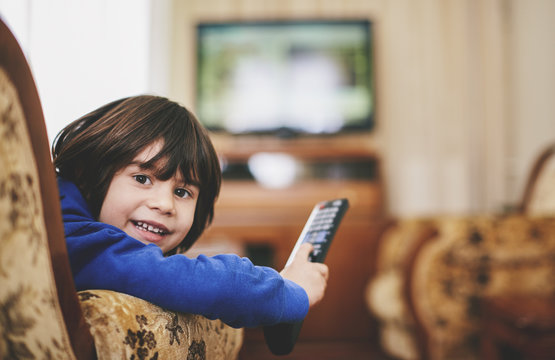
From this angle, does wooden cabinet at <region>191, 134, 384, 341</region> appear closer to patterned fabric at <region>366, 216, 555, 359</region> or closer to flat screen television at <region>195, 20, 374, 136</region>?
flat screen television at <region>195, 20, 374, 136</region>

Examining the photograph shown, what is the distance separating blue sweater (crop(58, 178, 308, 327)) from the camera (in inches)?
16.1

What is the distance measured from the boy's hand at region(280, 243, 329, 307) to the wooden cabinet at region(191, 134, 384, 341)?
Result: 121 cm

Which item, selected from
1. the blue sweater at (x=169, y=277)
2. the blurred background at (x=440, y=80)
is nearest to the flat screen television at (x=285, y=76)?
the blurred background at (x=440, y=80)

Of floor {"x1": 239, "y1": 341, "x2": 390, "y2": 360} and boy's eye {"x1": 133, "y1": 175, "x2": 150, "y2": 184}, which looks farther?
floor {"x1": 239, "y1": 341, "x2": 390, "y2": 360}

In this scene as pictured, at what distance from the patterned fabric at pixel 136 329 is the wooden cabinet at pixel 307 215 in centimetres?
134

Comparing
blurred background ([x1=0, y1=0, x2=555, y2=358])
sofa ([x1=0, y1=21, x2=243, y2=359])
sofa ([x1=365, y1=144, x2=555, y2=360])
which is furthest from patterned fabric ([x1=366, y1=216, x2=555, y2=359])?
sofa ([x1=0, y1=21, x2=243, y2=359])

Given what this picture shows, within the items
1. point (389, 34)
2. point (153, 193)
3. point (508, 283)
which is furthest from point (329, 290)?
point (389, 34)

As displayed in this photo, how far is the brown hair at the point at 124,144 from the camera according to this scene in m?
0.52

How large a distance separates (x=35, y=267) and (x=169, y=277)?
0.12m

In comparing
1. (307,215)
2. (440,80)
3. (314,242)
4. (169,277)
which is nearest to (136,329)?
(169,277)

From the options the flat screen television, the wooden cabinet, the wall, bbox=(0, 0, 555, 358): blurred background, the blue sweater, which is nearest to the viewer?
the blue sweater

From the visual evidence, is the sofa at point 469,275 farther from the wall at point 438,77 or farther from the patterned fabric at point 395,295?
the wall at point 438,77

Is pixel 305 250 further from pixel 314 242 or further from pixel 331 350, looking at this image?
pixel 331 350

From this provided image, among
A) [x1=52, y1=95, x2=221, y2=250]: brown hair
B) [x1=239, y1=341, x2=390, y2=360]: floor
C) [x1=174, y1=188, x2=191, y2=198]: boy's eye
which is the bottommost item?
[x1=239, y1=341, x2=390, y2=360]: floor
